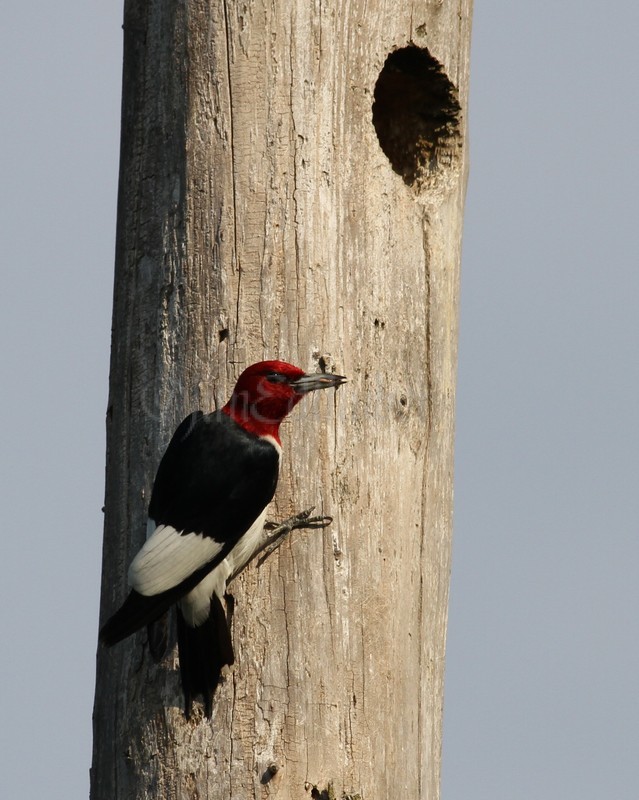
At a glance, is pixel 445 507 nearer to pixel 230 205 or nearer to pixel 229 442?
pixel 229 442

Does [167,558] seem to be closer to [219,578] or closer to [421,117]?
[219,578]

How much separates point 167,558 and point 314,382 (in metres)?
0.71

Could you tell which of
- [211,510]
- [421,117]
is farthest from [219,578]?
[421,117]

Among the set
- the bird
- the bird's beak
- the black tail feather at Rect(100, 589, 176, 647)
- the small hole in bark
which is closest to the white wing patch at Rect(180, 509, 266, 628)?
the bird

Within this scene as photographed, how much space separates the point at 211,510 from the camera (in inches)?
202

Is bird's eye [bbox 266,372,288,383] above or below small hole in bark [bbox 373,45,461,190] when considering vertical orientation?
below

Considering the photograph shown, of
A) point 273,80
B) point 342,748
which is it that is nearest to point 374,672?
point 342,748

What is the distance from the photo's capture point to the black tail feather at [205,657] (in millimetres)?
4895

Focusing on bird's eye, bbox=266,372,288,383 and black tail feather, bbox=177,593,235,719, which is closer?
black tail feather, bbox=177,593,235,719

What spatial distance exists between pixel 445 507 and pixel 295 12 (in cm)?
168

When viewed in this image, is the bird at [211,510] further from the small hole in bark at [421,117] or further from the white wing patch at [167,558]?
the small hole in bark at [421,117]

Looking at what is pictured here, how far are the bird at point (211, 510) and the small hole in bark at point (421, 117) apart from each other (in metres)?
1.08

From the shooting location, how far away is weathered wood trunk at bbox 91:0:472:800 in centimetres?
504

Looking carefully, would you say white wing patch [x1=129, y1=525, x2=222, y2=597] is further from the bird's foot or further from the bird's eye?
the bird's eye
